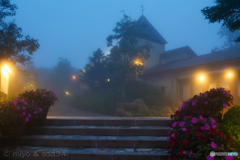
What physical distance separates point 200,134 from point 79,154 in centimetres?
254

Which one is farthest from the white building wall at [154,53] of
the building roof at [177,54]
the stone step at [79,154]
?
the stone step at [79,154]

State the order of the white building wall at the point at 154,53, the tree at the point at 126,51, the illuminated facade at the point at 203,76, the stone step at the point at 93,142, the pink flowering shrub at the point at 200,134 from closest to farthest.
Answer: the pink flowering shrub at the point at 200,134
the stone step at the point at 93,142
the illuminated facade at the point at 203,76
the tree at the point at 126,51
the white building wall at the point at 154,53

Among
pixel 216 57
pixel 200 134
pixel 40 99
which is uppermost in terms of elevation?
pixel 216 57

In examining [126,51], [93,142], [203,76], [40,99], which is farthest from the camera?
[126,51]

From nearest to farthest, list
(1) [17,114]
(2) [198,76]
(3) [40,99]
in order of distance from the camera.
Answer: (1) [17,114] < (3) [40,99] < (2) [198,76]

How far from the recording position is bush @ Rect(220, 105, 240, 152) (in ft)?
10.1

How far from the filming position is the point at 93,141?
437cm

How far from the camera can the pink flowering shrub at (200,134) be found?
277 cm

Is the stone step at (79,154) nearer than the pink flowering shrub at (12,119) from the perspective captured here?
Yes

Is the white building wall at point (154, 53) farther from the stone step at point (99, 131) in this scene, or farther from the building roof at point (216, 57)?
the stone step at point (99, 131)

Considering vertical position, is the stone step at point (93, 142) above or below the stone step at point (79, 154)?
above

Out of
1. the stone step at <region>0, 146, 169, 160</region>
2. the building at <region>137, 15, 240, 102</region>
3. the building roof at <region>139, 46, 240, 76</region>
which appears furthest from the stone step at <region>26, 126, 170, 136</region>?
the building roof at <region>139, 46, 240, 76</region>

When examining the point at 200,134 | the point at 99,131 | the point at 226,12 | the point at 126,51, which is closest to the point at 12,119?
the point at 99,131

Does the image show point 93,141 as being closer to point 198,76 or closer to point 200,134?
point 200,134
